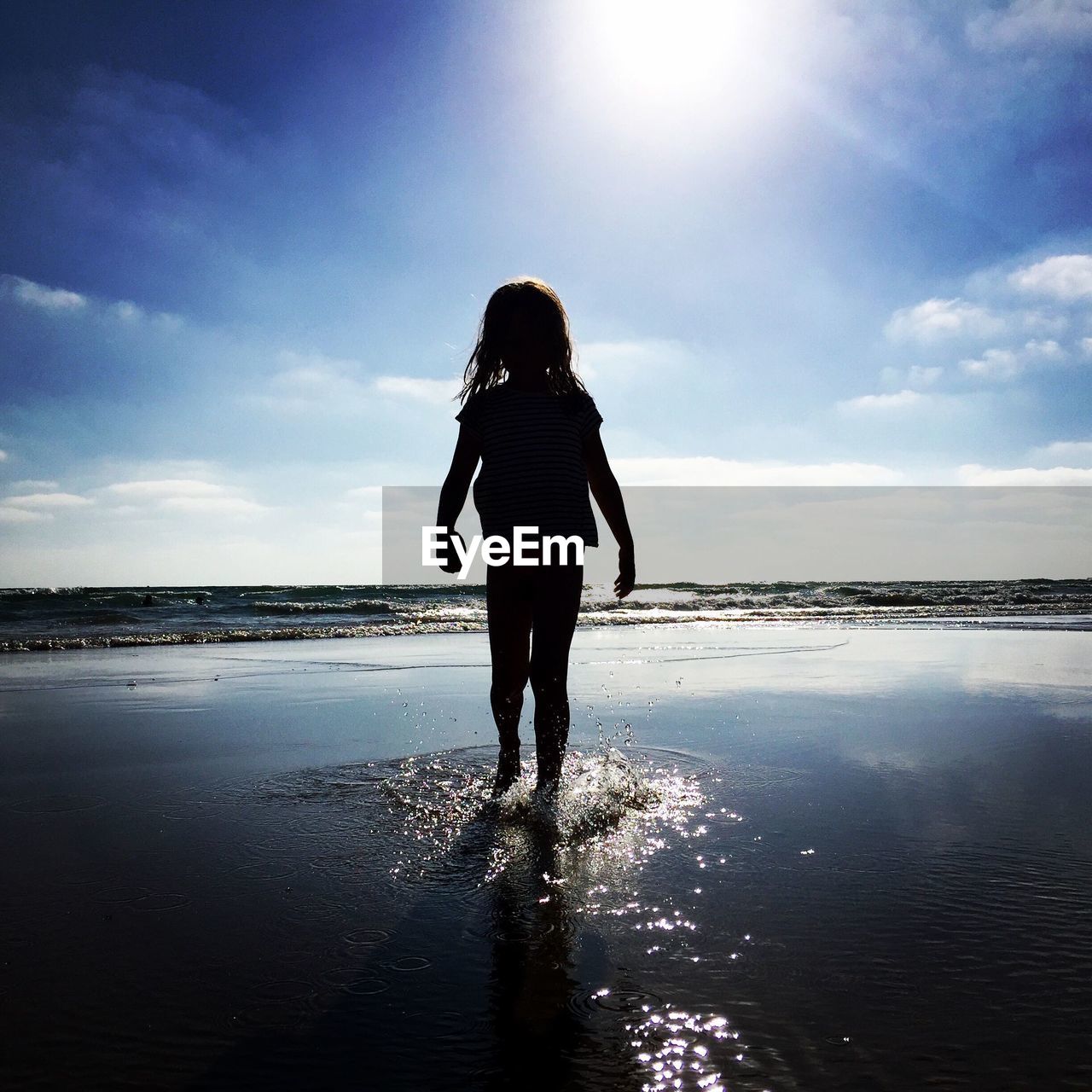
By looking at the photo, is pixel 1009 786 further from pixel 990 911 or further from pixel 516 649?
pixel 516 649

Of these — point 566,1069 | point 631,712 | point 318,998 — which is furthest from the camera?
point 631,712

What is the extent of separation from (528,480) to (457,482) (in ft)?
1.09

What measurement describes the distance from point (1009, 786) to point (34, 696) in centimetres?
598

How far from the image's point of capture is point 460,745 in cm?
385

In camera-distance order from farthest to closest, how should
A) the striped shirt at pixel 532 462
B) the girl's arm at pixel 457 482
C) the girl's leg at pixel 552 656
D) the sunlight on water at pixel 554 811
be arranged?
1. the girl's arm at pixel 457 482
2. the striped shirt at pixel 532 462
3. the girl's leg at pixel 552 656
4. the sunlight on water at pixel 554 811

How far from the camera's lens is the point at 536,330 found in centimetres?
317

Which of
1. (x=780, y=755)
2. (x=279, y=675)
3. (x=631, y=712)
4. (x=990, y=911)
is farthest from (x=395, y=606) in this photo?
(x=990, y=911)

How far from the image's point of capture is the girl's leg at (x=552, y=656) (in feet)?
9.77

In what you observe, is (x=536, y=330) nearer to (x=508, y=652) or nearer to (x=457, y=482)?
(x=457, y=482)

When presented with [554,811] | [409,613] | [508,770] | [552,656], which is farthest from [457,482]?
[409,613]

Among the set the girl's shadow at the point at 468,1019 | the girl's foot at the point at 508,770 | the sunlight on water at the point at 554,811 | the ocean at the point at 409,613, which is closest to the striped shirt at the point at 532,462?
the girl's foot at the point at 508,770

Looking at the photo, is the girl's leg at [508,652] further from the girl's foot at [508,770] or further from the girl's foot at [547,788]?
the girl's foot at [547,788]

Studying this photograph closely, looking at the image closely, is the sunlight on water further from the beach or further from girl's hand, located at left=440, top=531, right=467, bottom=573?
girl's hand, located at left=440, top=531, right=467, bottom=573

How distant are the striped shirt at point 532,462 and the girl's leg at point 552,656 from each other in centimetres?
19
